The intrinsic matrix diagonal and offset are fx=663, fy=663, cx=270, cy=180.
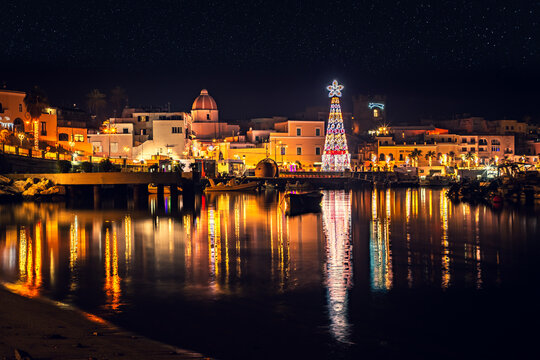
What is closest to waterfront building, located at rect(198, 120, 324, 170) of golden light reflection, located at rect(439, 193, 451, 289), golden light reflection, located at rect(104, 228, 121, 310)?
golden light reflection, located at rect(439, 193, 451, 289)

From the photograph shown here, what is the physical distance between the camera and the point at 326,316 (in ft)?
52.0

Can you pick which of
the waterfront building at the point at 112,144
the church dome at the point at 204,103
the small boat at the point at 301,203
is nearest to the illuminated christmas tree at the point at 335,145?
the church dome at the point at 204,103

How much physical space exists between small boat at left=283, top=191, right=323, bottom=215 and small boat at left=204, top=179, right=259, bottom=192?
93.8 ft

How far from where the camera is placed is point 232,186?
8300 cm

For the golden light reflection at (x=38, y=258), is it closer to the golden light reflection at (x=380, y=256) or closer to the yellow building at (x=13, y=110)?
the golden light reflection at (x=380, y=256)

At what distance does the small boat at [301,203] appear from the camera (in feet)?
163

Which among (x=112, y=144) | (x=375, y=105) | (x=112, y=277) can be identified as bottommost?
(x=112, y=277)

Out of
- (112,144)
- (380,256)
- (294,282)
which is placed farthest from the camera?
(112,144)

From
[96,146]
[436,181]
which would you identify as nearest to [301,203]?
[96,146]

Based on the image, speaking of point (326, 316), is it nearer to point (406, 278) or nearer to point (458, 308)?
point (458, 308)

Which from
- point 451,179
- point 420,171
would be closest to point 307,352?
point 451,179

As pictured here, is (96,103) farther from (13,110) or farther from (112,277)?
(112,277)

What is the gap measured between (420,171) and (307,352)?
11465cm

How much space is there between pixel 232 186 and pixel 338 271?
200 feet
